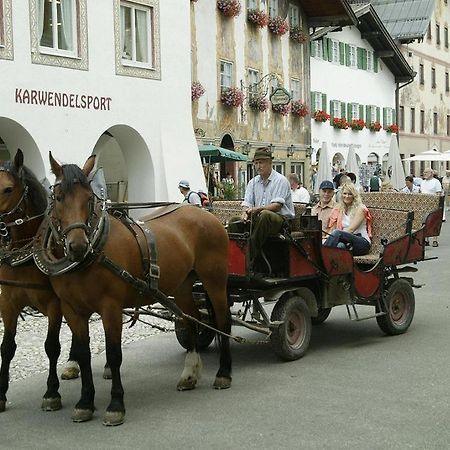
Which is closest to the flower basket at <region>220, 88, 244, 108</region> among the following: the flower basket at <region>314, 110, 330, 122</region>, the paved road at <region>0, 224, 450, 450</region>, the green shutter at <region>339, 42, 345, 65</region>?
the flower basket at <region>314, 110, 330, 122</region>

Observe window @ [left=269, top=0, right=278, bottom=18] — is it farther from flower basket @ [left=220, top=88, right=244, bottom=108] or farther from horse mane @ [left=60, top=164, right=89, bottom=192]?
horse mane @ [left=60, top=164, right=89, bottom=192]

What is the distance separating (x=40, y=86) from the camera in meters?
16.8

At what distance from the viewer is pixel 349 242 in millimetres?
9195

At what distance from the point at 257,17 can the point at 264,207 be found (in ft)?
68.9

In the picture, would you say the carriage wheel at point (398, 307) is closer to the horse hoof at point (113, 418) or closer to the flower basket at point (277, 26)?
the horse hoof at point (113, 418)

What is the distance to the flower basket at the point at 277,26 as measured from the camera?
28938 millimetres

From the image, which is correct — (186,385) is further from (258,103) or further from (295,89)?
(295,89)

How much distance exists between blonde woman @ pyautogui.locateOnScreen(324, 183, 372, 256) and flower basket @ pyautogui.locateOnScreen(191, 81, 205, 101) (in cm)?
1500

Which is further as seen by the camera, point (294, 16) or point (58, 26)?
point (294, 16)

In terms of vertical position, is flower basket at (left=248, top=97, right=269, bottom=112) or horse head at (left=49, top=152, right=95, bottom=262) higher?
flower basket at (left=248, top=97, right=269, bottom=112)

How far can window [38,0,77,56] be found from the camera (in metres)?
17.0

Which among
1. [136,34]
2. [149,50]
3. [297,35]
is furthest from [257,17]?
[136,34]

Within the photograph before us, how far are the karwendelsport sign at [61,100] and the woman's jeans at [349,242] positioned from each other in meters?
9.26

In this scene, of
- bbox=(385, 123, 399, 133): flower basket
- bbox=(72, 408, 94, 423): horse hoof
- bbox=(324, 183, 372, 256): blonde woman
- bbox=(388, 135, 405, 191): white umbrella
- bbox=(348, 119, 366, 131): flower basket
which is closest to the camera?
bbox=(72, 408, 94, 423): horse hoof
